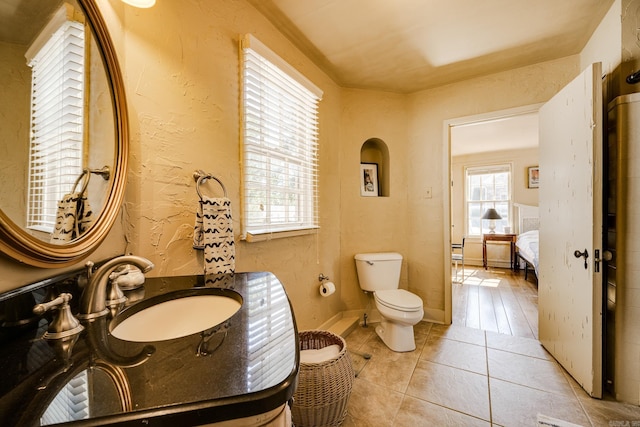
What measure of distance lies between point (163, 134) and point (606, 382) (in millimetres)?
2760

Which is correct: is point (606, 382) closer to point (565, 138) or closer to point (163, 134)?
point (565, 138)

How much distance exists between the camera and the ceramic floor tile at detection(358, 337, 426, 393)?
1.65m

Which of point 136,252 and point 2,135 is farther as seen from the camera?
point 136,252

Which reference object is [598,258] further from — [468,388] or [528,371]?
[468,388]

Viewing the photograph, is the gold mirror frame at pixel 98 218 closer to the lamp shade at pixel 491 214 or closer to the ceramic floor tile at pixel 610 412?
the ceramic floor tile at pixel 610 412

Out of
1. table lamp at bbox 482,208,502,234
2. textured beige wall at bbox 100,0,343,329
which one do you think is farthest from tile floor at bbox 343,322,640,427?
table lamp at bbox 482,208,502,234

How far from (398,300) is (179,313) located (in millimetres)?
1646

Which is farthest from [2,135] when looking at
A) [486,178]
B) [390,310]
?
[486,178]

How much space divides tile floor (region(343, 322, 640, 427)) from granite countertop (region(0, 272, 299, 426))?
119 cm

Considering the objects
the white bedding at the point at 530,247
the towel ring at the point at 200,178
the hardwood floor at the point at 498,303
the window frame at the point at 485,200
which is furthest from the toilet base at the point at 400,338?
the window frame at the point at 485,200

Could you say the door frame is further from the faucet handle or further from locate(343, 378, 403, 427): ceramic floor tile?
the faucet handle

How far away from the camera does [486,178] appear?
5113mm

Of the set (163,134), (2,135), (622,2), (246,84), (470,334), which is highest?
(622,2)

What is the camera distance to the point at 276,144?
170cm
